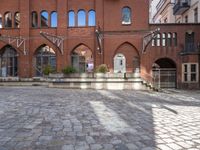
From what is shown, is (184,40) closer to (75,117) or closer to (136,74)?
(136,74)

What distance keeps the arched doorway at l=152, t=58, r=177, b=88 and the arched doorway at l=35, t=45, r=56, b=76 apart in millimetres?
10819

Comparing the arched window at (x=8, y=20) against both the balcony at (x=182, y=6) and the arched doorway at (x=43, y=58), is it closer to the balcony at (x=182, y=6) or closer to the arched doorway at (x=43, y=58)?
the arched doorway at (x=43, y=58)

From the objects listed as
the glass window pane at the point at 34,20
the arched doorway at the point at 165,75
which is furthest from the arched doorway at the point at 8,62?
the arched doorway at the point at 165,75

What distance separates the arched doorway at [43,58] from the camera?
29141mm

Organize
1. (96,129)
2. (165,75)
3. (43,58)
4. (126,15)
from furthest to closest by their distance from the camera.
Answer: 1. (165,75)
2. (43,58)
3. (126,15)
4. (96,129)

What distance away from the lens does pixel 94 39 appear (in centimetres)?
2830

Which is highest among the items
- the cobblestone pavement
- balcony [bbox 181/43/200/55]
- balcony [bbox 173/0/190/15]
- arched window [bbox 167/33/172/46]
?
balcony [bbox 173/0/190/15]

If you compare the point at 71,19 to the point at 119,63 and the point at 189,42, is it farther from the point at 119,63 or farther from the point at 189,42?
the point at 189,42

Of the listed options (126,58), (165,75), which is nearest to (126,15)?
(126,58)

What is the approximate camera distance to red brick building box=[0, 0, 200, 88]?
28016mm

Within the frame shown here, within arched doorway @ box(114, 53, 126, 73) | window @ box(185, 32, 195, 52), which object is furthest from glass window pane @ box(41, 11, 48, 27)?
window @ box(185, 32, 195, 52)

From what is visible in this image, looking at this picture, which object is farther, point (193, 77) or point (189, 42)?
point (189, 42)

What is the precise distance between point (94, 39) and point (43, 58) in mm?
5792

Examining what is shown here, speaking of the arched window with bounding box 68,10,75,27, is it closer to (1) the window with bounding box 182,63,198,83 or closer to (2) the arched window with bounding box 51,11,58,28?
(2) the arched window with bounding box 51,11,58,28
